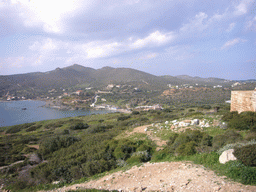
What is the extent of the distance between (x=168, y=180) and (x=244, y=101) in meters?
10.1

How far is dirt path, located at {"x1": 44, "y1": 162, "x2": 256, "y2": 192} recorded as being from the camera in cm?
405

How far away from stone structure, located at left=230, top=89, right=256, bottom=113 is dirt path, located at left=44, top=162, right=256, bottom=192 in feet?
26.2

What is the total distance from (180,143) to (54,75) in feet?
607

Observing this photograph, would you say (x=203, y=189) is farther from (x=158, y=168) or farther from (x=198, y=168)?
(x=158, y=168)

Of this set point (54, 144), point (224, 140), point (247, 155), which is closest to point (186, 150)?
point (224, 140)

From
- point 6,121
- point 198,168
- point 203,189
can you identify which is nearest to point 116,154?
point 198,168

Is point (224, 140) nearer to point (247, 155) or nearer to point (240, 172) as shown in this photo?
point (247, 155)

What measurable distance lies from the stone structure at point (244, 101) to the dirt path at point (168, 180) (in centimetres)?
799

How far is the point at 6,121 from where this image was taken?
187 feet

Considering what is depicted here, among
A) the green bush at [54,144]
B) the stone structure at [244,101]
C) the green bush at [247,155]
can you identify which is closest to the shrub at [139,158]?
the green bush at [247,155]

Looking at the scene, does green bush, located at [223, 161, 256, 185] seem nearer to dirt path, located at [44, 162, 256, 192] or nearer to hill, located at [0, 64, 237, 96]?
dirt path, located at [44, 162, 256, 192]

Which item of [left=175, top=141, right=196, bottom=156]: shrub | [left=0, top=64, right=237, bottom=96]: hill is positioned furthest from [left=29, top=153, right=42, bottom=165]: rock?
[left=0, top=64, right=237, bottom=96]: hill

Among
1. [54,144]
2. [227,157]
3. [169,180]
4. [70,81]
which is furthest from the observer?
[70,81]

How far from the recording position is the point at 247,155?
182 inches
